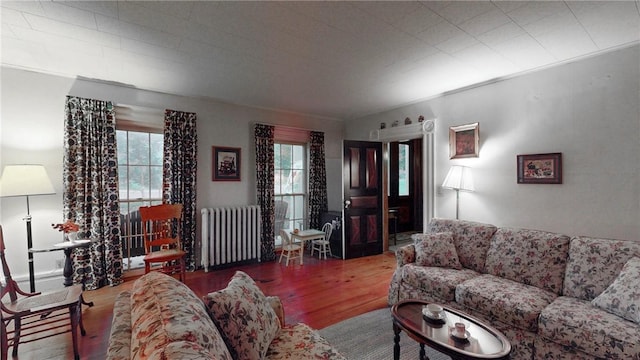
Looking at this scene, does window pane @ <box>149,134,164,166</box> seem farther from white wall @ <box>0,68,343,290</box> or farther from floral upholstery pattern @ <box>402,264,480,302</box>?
floral upholstery pattern @ <box>402,264,480,302</box>

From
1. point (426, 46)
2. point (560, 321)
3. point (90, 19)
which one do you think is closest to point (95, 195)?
point (90, 19)

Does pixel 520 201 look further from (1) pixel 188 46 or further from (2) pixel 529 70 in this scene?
(1) pixel 188 46

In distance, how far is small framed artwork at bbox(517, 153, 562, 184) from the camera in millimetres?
3062

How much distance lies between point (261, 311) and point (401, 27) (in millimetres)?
2332

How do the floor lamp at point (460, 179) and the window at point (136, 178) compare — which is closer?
the floor lamp at point (460, 179)

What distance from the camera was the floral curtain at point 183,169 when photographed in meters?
3.92

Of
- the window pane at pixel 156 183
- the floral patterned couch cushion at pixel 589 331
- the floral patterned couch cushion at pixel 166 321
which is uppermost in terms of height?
the window pane at pixel 156 183

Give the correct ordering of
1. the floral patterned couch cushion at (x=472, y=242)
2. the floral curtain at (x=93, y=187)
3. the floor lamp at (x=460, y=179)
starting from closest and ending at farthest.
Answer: the floral patterned couch cushion at (x=472, y=242), the floral curtain at (x=93, y=187), the floor lamp at (x=460, y=179)

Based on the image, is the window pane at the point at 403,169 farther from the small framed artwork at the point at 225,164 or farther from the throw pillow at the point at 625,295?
the throw pillow at the point at 625,295

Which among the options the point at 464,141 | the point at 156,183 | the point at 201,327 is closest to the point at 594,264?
the point at 464,141

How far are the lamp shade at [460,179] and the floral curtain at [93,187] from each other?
14.4 feet

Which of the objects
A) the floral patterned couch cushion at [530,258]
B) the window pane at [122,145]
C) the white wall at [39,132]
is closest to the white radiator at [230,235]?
the window pane at [122,145]

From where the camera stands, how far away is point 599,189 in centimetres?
279

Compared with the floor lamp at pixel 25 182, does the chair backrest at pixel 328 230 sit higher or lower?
lower
